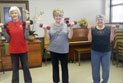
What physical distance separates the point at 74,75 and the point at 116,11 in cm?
273

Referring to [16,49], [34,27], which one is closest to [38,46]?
[34,27]

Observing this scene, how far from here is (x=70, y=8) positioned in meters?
4.81

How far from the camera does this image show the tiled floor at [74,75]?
3.17 metres

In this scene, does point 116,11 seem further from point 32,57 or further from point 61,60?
point 61,60

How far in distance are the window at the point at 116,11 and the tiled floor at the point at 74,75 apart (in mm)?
1537

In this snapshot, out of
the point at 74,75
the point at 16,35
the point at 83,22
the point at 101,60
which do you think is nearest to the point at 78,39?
the point at 83,22

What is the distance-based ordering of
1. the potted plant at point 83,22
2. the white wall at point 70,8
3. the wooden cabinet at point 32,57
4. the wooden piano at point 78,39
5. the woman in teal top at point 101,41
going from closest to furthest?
1. the woman in teal top at point 101,41
2. the wooden cabinet at point 32,57
3. the white wall at point 70,8
4. the wooden piano at point 78,39
5. the potted plant at point 83,22

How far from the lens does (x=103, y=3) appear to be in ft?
16.8

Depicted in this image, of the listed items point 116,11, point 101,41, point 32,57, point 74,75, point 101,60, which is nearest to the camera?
point 101,41

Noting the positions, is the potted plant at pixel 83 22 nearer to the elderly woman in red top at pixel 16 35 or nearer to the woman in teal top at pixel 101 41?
the woman in teal top at pixel 101 41

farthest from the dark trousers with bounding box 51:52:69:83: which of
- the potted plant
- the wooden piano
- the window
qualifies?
the window

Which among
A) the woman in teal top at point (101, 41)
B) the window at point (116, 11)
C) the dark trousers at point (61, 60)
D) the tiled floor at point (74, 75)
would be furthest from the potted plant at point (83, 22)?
the dark trousers at point (61, 60)

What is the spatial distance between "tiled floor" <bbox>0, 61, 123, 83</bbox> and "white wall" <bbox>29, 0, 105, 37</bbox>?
1302 mm

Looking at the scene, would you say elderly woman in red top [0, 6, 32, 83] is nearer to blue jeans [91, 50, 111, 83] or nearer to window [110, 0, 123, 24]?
blue jeans [91, 50, 111, 83]
